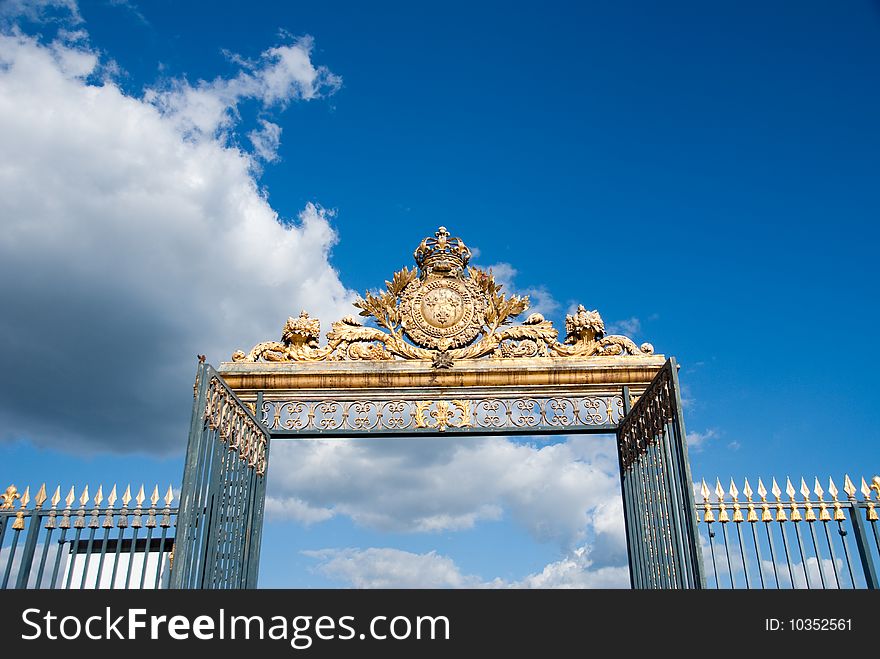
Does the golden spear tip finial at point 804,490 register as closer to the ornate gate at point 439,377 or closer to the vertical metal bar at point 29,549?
the ornate gate at point 439,377

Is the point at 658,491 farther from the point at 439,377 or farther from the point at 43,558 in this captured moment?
the point at 43,558

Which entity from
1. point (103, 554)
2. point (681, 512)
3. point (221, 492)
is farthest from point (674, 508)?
point (103, 554)

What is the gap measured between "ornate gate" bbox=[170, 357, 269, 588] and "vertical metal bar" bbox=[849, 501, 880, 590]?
6.70 m

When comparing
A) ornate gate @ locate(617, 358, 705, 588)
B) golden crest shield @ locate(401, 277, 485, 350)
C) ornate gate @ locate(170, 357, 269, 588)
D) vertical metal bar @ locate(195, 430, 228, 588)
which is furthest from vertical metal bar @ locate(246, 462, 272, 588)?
ornate gate @ locate(617, 358, 705, 588)

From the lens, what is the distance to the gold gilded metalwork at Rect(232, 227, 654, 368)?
9078mm

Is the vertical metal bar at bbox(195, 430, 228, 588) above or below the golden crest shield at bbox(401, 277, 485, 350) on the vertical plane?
below

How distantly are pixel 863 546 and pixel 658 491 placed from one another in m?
2.22

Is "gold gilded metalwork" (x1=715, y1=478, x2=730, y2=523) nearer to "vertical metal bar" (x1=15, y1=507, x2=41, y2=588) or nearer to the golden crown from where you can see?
the golden crown

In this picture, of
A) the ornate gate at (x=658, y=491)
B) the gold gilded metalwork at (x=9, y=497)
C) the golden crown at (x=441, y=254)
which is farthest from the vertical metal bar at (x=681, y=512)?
the gold gilded metalwork at (x=9, y=497)

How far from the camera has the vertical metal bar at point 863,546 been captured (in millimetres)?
7367
